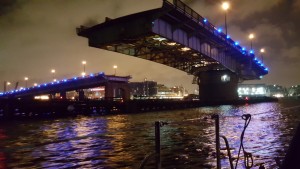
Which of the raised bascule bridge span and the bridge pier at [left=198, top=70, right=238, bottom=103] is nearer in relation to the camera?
the raised bascule bridge span

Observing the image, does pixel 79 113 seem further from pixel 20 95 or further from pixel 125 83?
pixel 20 95

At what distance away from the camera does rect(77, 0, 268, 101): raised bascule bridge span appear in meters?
45.8

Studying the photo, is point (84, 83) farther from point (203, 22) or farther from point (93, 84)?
point (203, 22)

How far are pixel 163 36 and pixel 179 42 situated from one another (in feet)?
18.3

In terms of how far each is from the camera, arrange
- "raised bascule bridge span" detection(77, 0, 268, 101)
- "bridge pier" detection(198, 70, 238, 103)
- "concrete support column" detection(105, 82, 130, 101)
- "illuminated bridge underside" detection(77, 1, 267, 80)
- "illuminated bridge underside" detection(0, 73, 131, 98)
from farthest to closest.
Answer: "illuminated bridge underside" detection(0, 73, 131, 98) → "concrete support column" detection(105, 82, 130, 101) → "bridge pier" detection(198, 70, 238, 103) → "raised bascule bridge span" detection(77, 0, 268, 101) → "illuminated bridge underside" detection(77, 1, 267, 80)

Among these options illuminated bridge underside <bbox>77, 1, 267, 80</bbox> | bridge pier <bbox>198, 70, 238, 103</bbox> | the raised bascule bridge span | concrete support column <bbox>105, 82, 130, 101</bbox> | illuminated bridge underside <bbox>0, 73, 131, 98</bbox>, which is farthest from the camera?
illuminated bridge underside <bbox>0, 73, 131, 98</bbox>

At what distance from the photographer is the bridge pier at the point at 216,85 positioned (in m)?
88.4

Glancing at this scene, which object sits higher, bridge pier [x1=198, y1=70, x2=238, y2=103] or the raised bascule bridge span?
the raised bascule bridge span

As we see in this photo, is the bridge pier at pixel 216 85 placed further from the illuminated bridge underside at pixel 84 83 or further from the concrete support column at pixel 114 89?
the illuminated bridge underside at pixel 84 83

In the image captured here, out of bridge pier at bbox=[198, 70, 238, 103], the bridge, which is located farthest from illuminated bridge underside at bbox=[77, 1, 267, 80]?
the bridge

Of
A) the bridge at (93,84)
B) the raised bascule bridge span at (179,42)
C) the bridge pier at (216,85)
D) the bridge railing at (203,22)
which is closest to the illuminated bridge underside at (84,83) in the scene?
the bridge at (93,84)

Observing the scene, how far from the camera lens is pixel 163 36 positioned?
46.8 meters

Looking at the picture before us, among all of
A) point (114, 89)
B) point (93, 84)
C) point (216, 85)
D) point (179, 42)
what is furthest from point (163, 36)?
point (114, 89)

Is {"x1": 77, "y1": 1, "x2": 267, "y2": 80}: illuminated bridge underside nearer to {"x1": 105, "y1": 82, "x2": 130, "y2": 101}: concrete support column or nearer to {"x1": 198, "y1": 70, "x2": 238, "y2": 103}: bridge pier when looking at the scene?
{"x1": 198, "y1": 70, "x2": 238, "y2": 103}: bridge pier
